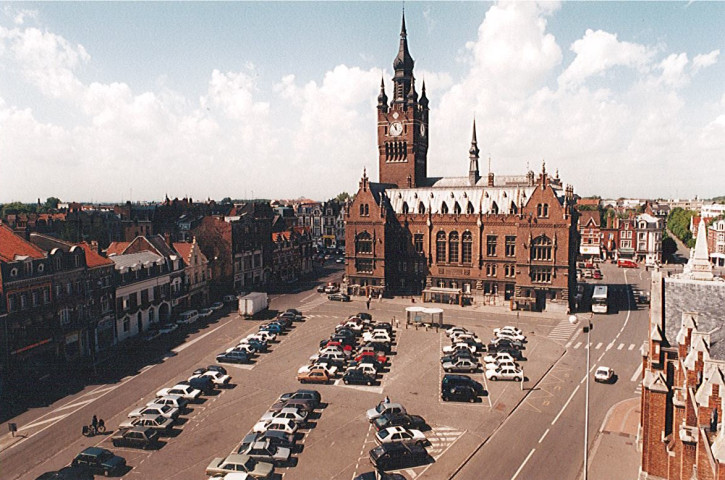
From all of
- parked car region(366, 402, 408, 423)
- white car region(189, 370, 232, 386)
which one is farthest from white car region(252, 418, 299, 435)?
white car region(189, 370, 232, 386)

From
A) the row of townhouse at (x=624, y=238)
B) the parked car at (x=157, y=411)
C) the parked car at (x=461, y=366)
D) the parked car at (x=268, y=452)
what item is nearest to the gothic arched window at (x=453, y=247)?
the parked car at (x=461, y=366)

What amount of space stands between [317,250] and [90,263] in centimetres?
9784

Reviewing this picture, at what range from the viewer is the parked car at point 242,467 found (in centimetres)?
3075

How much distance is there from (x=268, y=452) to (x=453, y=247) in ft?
190

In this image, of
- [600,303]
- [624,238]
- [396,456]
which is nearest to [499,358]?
[396,456]

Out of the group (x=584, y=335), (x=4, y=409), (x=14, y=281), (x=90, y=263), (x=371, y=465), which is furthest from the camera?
(x=584, y=335)

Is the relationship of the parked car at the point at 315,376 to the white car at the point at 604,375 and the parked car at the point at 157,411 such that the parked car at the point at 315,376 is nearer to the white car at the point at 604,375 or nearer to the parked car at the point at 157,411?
the parked car at the point at 157,411

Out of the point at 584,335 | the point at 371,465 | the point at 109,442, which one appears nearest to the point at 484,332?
the point at 584,335

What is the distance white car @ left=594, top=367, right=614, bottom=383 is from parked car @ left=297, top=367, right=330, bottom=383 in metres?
25.7

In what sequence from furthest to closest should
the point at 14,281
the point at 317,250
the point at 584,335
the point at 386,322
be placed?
the point at 317,250
the point at 386,322
the point at 584,335
the point at 14,281

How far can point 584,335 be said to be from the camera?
62188mm

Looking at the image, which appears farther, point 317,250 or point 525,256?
point 317,250

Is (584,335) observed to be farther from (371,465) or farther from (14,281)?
(14,281)

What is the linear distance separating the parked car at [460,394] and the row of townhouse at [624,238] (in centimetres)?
9695
